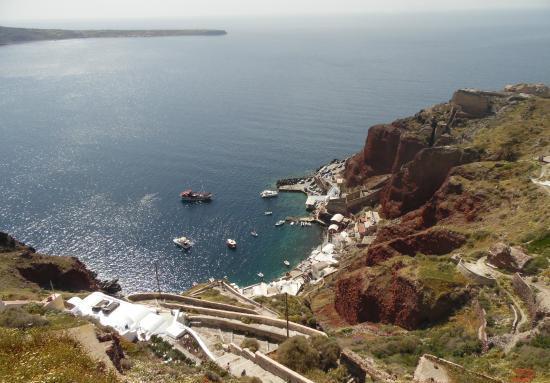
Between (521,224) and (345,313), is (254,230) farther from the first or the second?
(521,224)

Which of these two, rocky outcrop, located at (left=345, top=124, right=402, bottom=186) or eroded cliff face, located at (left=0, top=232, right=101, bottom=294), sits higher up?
rocky outcrop, located at (left=345, top=124, right=402, bottom=186)

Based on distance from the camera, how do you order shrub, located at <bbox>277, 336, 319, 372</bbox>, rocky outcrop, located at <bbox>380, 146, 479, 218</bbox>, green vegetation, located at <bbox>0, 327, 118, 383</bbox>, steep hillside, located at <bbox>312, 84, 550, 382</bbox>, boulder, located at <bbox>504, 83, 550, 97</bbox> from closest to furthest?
green vegetation, located at <bbox>0, 327, 118, 383</bbox> < shrub, located at <bbox>277, 336, 319, 372</bbox> < steep hillside, located at <bbox>312, 84, 550, 382</bbox> < rocky outcrop, located at <bbox>380, 146, 479, 218</bbox> < boulder, located at <bbox>504, 83, 550, 97</bbox>

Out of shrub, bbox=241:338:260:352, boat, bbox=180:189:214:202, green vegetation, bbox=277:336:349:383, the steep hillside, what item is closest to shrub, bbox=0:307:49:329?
shrub, bbox=241:338:260:352

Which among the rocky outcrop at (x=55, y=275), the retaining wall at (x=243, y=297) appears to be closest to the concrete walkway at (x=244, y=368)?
the retaining wall at (x=243, y=297)

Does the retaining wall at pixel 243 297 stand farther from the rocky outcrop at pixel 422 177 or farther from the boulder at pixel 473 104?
the boulder at pixel 473 104

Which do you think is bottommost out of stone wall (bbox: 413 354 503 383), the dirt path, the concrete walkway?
the concrete walkway

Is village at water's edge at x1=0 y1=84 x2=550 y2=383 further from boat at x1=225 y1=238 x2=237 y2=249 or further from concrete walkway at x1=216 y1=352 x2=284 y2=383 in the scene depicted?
boat at x1=225 y1=238 x2=237 y2=249

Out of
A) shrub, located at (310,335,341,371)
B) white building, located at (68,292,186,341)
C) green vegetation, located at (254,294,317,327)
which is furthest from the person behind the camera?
green vegetation, located at (254,294,317,327)
